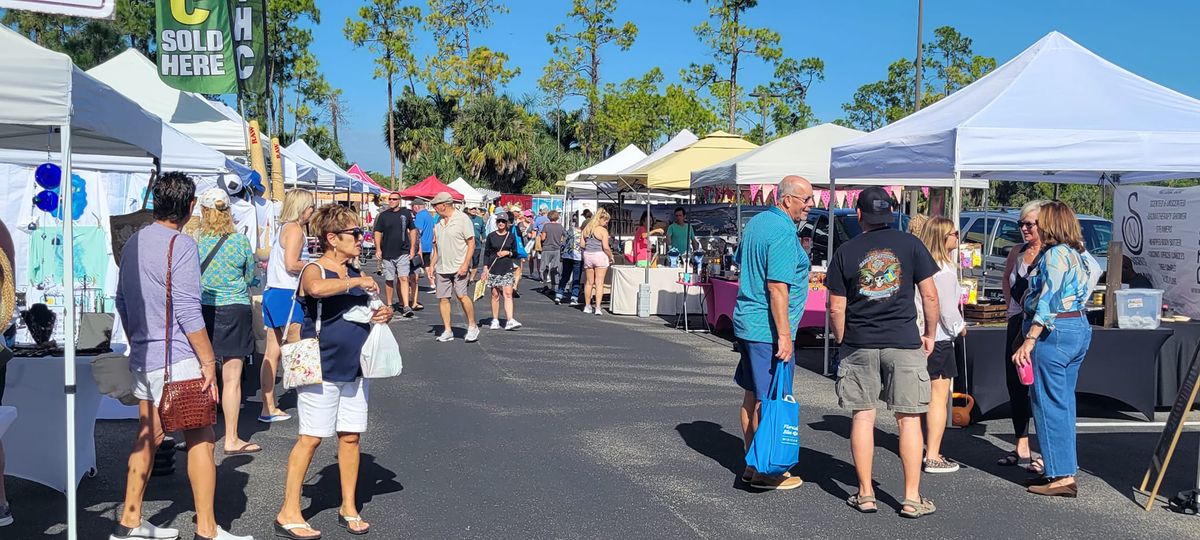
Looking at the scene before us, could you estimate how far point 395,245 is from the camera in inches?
545

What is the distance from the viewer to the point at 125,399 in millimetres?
4641

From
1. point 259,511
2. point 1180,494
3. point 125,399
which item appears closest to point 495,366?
point 259,511

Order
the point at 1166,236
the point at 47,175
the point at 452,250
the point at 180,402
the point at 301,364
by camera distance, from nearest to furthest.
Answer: the point at 180,402 → the point at 301,364 → the point at 1166,236 → the point at 47,175 → the point at 452,250

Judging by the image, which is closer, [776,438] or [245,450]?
[776,438]

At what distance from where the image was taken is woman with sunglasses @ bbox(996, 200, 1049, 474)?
245 inches

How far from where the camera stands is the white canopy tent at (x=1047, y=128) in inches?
295

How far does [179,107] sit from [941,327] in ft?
33.6

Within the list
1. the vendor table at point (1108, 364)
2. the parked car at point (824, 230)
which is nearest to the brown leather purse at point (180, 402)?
the vendor table at point (1108, 364)

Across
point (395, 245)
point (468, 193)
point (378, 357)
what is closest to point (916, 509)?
point (378, 357)

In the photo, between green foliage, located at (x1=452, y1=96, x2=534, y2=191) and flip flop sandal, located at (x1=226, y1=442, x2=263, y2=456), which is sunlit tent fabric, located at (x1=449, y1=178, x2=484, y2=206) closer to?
green foliage, located at (x1=452, y1=96, x2=534, y2=191)

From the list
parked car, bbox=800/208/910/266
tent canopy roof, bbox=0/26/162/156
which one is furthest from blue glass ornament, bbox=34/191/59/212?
parked car, bbox=800/208/910/266

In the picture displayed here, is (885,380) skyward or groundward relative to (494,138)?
groundward

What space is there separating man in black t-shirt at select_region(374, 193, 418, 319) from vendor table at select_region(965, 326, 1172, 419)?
8.55m

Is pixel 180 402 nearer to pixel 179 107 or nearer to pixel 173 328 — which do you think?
pixel 173 328
